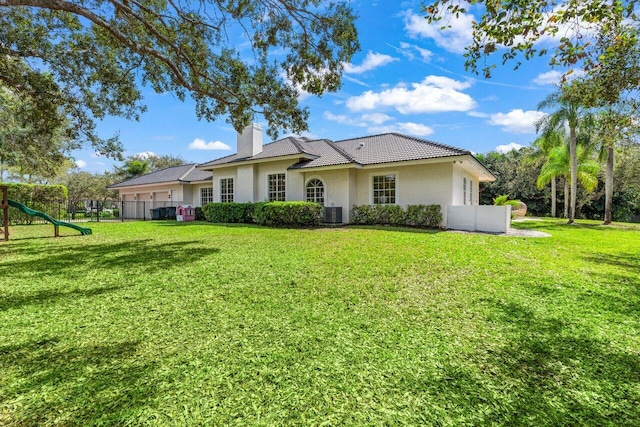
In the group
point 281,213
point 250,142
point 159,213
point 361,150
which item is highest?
point 250,142

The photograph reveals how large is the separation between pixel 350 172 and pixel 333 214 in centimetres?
244

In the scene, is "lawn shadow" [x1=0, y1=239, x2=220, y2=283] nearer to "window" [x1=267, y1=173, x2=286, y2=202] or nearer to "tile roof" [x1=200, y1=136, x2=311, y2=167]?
"window" [x1=267, y1=173, x2=286, y2=202]

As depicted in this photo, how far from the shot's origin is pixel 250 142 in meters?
19.7

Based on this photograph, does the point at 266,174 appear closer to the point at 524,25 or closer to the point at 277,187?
the point at 277,187

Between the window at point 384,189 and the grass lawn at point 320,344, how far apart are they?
30.1 ft

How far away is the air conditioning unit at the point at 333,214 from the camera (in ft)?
51.9

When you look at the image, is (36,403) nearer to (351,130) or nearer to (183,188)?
(351,130)

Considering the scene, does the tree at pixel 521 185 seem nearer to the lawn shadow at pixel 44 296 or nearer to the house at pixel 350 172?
the house at pixel 350 172

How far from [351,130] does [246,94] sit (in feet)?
42.2

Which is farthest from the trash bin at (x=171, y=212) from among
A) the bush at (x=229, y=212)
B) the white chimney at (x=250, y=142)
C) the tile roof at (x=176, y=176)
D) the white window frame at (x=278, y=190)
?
the white window frame at (x=278, y=190)

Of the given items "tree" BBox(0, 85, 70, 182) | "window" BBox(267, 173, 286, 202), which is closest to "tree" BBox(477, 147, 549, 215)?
"window" BBox(267, 173, 286, 202)

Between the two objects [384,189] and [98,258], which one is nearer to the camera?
[98,258]

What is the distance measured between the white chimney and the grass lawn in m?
14.3

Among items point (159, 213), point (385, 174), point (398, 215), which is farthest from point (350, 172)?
point (159, 213)
